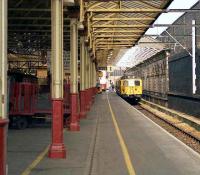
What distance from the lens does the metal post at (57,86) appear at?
13.8 meters

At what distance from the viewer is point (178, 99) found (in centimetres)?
4034

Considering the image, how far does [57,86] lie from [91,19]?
16750 mm

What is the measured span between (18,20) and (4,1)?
22.1 metres

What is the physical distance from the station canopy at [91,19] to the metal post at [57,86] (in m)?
4.77

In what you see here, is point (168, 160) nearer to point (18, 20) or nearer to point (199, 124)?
point (199, 124)

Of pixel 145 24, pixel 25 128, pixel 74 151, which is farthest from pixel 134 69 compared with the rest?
pixel 74 151

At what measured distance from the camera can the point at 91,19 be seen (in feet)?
99.4

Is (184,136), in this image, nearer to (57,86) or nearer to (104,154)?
(104,154)

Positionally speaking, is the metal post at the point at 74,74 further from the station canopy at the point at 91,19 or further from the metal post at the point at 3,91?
the metal post at the point at 3,91

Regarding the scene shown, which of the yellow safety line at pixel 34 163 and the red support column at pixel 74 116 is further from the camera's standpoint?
the red support column at pixel 74 116

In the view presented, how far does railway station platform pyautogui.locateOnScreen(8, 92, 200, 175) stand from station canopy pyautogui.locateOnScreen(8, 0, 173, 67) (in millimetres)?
4791

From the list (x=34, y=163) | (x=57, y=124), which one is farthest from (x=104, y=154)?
(x=34, y=163)

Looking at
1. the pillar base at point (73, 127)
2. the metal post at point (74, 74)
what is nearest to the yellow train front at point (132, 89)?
the metal post at point (74, 74)

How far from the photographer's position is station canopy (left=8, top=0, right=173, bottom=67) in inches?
989
